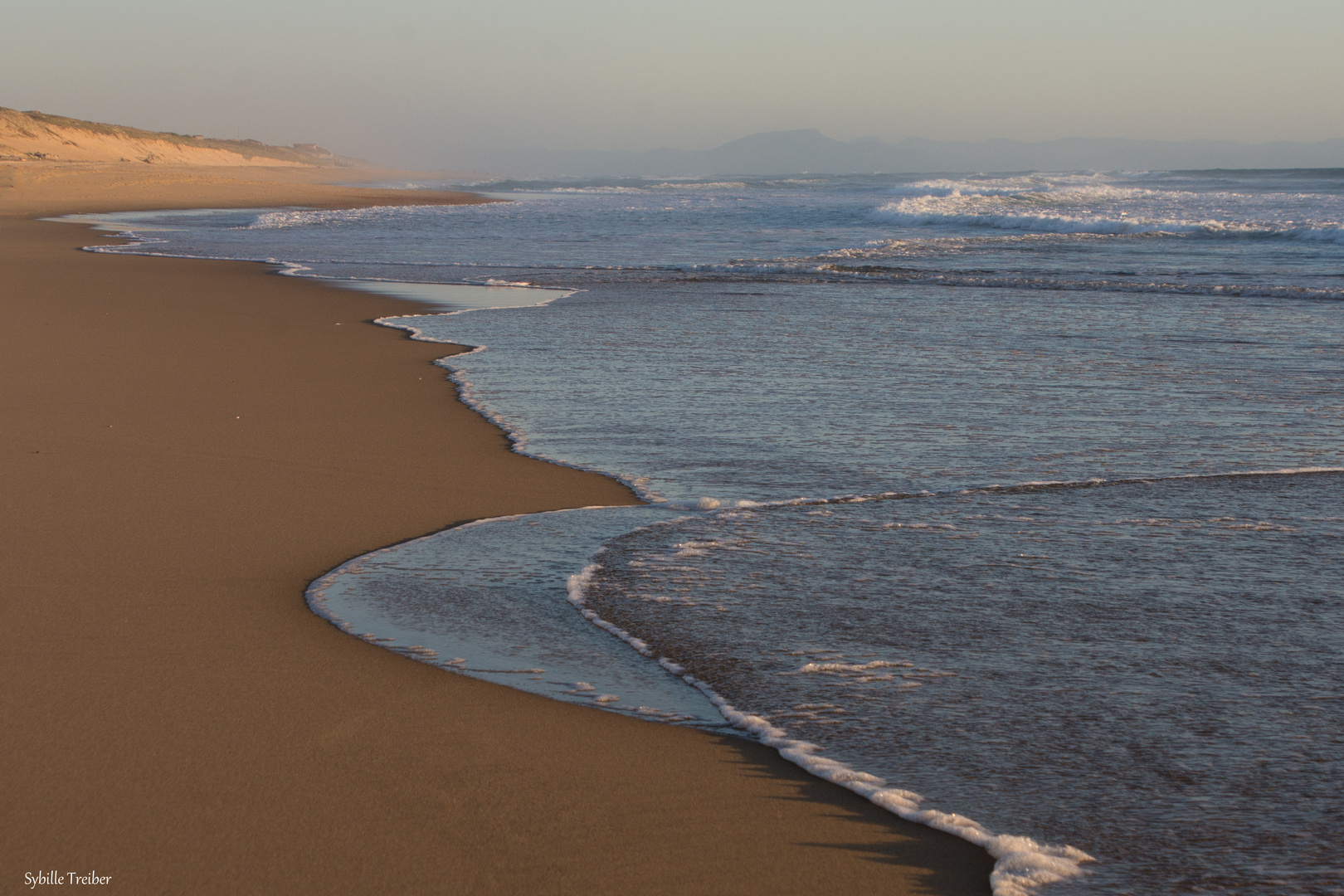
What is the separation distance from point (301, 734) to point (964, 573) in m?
2.15

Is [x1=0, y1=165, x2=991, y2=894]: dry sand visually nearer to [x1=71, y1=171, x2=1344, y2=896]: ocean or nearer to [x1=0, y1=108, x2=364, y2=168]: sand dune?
[x1=71, y1=171, x2=1344, y2=896]: ocean

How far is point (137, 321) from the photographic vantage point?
945 cm

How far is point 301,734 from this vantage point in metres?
2.60

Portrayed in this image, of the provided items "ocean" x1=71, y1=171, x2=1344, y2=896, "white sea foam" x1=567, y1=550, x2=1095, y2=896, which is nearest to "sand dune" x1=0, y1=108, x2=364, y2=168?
"ocean" x1=71, y1=171, x2=1344, y2=896

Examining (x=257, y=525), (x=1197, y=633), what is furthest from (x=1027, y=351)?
(x=257, y=525)

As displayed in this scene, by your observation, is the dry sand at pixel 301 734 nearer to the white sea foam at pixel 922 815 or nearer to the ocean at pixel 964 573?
the white sea foam at pixel 922 815

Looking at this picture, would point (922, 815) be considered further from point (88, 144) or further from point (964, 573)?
point (88, 144)

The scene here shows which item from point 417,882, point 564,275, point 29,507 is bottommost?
point 417,882

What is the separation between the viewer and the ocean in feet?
7.77

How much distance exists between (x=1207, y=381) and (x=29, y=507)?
670 centimetres

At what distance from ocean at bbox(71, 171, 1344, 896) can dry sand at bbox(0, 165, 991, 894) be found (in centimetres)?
16

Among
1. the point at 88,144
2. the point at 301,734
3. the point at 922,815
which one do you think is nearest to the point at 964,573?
the point at 922,815

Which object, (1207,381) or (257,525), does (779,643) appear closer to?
(257,525)

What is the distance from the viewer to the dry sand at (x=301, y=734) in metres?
2.12
